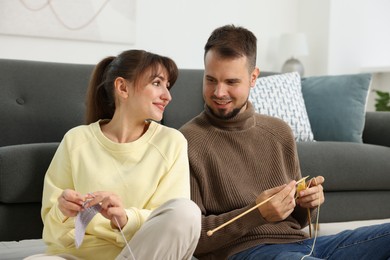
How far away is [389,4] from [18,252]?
355cm

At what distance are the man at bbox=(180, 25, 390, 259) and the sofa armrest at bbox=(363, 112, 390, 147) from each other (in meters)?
1.47

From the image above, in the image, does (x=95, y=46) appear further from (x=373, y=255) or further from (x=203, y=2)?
(x=373, y=255)

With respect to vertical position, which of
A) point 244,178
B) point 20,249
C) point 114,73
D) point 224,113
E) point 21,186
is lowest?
point 20,249

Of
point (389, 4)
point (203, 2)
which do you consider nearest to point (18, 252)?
point (203, 2)

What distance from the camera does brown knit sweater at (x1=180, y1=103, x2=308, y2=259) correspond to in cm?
176

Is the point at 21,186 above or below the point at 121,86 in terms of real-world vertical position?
below

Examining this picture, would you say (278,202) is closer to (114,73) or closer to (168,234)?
(168,234)

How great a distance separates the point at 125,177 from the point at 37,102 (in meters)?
1.28

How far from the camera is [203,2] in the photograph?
4562 millimetres

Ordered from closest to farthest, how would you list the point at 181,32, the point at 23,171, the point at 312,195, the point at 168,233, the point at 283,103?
the point at 168,233
the point at 312,195
the point at 23,171
the point at 283,103
the point at 181,32

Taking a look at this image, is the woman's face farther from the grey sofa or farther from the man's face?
the grey sofa

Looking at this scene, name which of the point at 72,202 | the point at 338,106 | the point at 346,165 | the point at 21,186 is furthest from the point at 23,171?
the point at 338,106

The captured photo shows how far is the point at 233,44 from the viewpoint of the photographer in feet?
6.34

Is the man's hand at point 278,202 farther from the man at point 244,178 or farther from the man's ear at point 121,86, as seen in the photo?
the man's ear at point 121,86
